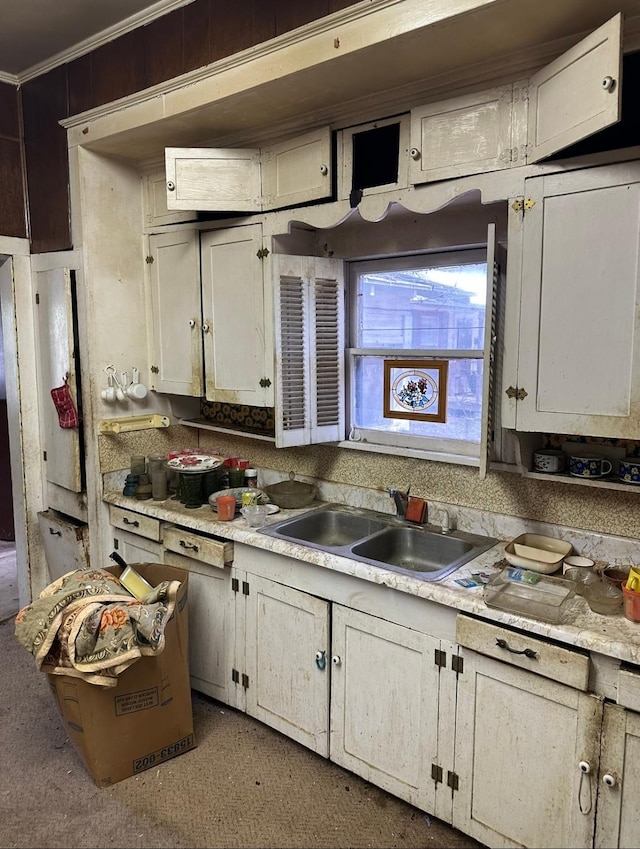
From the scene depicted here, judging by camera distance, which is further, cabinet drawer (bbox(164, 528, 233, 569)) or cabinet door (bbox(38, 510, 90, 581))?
cabinet door (bbox(38, 510, 90, 581))

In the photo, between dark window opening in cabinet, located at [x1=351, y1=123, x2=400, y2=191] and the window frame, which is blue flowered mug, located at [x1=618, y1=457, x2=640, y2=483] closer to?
the window frame

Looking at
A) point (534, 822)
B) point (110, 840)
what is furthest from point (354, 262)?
point (110, 840)

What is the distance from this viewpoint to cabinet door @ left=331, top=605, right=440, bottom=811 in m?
2.03

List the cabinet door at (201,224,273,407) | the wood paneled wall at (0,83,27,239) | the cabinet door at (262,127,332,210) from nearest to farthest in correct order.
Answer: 1. the cabinet door at (262,127,332,210)
2. the cabinet door at (201,224,273,407)
3. the wood paneled wall at (0,83,27,239)

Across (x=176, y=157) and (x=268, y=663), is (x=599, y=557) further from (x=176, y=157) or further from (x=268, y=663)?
(x=176, y=157)

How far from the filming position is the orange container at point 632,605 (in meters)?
1.72

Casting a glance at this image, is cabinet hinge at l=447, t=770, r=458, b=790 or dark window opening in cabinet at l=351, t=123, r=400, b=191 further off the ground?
dark window opening in cabinet at l=351, t=123, r=400, b=191

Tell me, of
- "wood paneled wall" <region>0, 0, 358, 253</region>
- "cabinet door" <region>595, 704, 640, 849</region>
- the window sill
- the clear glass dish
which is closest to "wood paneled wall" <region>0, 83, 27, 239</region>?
"wood paneled wall" <region>0, 0, 358, 253</region>

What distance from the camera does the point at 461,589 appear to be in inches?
76.9

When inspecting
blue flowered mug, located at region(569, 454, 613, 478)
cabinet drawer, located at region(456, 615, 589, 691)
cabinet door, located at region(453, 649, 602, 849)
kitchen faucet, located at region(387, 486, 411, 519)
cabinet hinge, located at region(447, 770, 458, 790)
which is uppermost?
blue flowered mug, located at region(569, 454, 613, 478)

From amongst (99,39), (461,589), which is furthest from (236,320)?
(461,589)

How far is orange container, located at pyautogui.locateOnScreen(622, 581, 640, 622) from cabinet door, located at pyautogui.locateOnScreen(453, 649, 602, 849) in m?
0.25

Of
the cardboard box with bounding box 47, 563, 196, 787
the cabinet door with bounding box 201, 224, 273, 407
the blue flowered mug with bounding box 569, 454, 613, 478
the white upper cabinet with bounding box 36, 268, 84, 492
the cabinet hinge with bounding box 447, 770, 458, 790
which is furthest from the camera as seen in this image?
the white upper cabinet with bounding box 36, 268, 84, 492

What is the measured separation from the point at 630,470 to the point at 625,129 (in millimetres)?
1047
